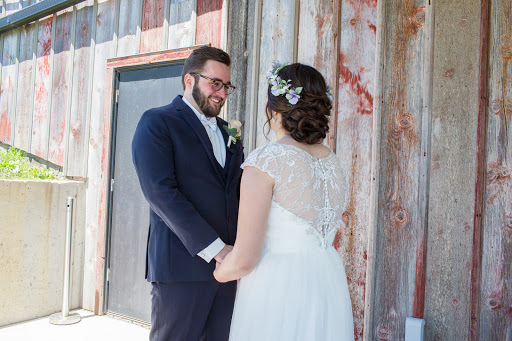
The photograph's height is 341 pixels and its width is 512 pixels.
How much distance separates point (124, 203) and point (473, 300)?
3.36 m

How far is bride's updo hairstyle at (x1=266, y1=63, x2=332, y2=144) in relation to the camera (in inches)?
74.5

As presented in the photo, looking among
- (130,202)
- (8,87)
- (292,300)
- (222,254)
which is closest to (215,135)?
(222,254)

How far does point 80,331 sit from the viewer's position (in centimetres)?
429

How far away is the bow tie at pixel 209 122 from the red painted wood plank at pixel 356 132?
3.56 ft

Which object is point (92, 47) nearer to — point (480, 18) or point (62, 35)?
point (62, 35)

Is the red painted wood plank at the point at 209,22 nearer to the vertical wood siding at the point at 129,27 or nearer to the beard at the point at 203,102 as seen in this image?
the vertical wood siding at the point at 129,27

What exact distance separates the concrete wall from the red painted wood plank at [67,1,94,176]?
32 centimetres

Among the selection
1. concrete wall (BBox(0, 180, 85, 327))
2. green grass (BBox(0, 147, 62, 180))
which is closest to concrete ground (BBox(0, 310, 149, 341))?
concrete wall (BBox(0, 180, 85, 327))

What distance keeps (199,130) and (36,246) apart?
3239mm

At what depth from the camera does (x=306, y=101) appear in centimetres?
189

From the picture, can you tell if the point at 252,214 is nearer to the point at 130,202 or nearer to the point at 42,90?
the point at 130,202

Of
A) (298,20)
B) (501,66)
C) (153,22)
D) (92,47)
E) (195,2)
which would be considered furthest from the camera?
(92,47)

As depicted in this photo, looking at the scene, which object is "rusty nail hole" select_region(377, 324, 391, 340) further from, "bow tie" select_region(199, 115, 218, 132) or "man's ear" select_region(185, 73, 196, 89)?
"man's ear" select_region(185, 73, 196, 89)

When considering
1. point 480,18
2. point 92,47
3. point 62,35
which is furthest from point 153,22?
point 480,18
